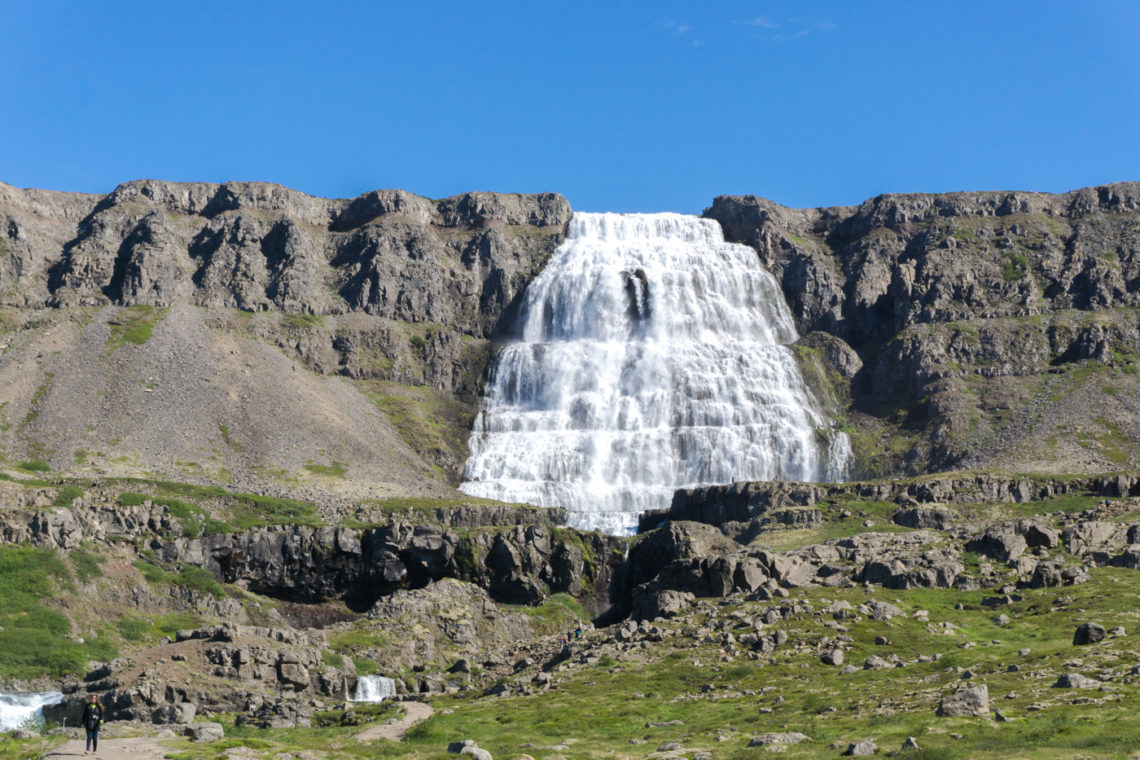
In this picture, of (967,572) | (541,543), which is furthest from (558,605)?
(967,572)

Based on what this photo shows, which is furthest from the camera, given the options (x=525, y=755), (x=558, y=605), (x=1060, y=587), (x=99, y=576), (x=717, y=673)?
(x=558, y=605)

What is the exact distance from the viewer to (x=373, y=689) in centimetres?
11712

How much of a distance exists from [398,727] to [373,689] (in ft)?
93.8

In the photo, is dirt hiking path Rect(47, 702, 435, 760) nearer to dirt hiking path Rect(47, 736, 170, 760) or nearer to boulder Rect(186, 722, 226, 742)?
dirt hiking path Rect(47, 736, 170, 760)

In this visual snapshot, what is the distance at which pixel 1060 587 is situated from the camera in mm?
106812

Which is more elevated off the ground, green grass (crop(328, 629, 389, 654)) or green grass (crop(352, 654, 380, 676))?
green grass (crop(328, 629, 389, 654))

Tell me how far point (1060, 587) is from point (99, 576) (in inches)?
3970

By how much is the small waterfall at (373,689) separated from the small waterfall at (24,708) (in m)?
25.9

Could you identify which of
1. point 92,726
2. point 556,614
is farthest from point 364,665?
point 92,726

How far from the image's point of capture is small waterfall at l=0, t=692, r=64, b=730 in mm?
100262

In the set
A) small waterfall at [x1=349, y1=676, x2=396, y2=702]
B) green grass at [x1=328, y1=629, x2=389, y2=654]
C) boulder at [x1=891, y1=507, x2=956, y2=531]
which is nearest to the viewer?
small waterfall at [x1=349, y1=676, x2=396, y2=702]

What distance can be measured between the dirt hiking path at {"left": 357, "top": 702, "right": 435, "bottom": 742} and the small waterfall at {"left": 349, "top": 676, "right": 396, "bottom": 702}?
1647 cm

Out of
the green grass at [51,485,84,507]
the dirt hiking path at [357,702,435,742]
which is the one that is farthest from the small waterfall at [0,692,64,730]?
the green grass at [51,485,84,507]

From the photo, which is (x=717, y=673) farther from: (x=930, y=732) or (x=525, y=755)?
(x=930, y=732)
